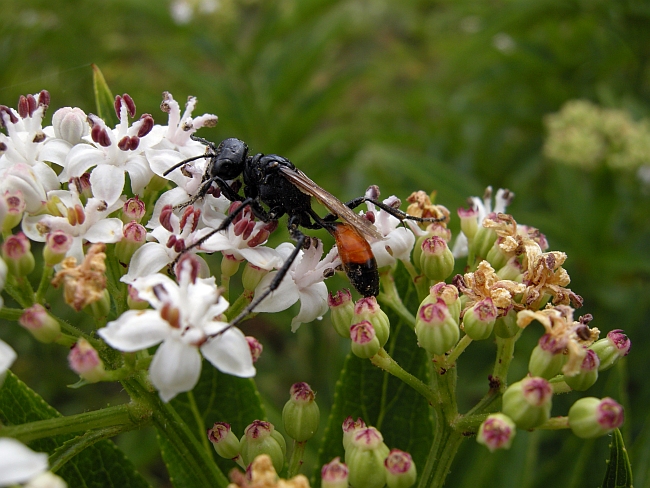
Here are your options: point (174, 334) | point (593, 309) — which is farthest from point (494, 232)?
point (593, 309)

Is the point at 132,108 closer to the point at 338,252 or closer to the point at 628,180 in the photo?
the point at 338,252

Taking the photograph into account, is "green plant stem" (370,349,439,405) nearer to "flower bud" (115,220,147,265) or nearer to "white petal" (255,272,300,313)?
"white petal" (255,272,300,313)

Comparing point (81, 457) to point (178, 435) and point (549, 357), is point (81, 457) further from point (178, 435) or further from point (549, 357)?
point (549, 357)

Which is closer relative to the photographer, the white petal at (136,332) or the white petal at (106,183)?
the white petal at (136,332)

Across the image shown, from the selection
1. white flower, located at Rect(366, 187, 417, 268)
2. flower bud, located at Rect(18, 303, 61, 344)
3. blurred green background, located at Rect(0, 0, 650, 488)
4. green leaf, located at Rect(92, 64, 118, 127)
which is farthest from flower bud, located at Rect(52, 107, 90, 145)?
blurred green background, located at Rect(0, 0, 650, 488)

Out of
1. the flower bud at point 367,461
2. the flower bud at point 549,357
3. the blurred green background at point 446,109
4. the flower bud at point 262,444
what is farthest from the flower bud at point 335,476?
the blurred green background at point 446,109

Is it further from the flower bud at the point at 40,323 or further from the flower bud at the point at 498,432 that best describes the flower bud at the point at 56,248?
the flower bud at the point at 498,432
